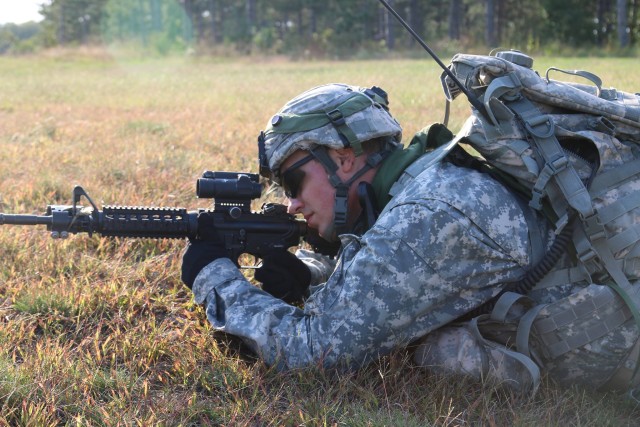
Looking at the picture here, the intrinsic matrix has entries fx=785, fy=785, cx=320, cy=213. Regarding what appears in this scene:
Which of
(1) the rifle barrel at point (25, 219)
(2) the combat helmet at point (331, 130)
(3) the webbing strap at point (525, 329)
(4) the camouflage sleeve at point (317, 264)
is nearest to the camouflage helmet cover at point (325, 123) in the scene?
(2) the combat helmet at point (331, 130)

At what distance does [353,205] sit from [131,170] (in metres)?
3.61

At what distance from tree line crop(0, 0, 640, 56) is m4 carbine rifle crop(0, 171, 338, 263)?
30.3m

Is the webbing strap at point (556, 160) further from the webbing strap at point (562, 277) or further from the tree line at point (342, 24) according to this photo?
the tree line at point (342, 24)

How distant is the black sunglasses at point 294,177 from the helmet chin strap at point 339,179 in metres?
0.05

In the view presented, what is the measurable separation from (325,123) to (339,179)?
0.24 metres

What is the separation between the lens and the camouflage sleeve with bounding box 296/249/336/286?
13.4ft

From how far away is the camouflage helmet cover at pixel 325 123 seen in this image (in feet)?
10.6

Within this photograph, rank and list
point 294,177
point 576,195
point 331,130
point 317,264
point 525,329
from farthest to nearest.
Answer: point 317,264, point 294,177, point 331,130, point 525,329, point 576,195

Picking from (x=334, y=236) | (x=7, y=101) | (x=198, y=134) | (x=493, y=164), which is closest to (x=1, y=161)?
(x=198, y=134)

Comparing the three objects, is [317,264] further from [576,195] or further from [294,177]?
[576,195]

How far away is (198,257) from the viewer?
3510 mm

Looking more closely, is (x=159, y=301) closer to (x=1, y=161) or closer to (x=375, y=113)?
(x=375, y=113)

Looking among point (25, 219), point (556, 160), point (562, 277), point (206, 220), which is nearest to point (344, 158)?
point (206, 220)

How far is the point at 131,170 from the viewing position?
21.5 ft
